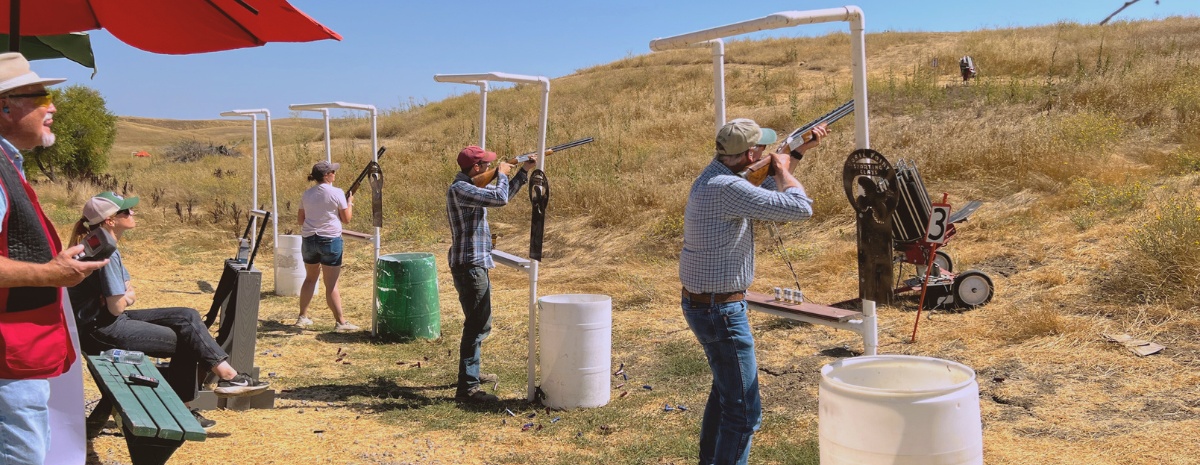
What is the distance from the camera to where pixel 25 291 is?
91.4 inches

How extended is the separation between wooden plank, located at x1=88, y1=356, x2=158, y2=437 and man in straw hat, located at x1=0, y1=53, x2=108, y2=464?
90 centimetres

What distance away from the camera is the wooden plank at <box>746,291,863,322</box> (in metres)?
4.65

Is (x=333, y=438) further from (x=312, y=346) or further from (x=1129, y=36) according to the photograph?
(x=1129, y=36)

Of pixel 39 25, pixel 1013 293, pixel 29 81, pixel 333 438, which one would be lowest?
pixel 333 438

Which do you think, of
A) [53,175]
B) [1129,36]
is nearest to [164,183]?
[53,175]

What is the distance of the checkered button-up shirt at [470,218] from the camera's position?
5.38m

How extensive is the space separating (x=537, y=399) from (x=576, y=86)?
21247 mm

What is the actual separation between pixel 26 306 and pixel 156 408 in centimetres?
144

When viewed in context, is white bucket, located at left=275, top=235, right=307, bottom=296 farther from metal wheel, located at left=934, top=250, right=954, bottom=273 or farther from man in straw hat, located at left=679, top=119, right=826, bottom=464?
man in straw hat, located at left=679, top=119, right=826, bottom=464

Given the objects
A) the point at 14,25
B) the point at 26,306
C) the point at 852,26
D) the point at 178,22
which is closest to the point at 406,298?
the point at 178,22

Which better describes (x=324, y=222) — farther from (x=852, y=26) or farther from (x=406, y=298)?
(x=852, y=26)

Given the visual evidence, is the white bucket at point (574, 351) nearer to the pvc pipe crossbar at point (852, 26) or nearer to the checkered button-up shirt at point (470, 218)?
the checkered button-up shirt at point (470, 218)

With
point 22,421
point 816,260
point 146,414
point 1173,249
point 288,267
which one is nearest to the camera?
point 22,421

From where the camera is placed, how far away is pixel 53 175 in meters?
23.0
